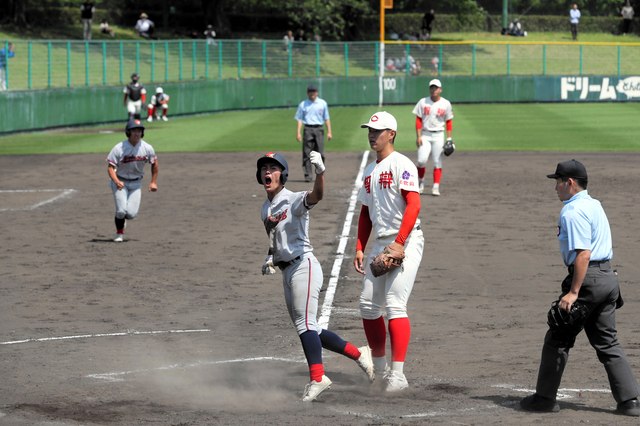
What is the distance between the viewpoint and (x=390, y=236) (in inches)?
250

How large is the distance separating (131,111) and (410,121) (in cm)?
1104

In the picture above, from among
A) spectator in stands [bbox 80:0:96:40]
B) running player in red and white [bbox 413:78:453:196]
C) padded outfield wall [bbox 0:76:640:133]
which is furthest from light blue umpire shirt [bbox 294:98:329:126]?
spectator in stands [bbox 80:0:96:40]

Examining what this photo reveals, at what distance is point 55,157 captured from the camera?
923 inches

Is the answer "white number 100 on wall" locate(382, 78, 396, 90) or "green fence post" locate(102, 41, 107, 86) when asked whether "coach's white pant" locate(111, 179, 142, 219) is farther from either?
"white number 100 on wall" locate(382, 78, 396, 90)

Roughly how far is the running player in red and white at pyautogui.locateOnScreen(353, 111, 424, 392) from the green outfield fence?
26.4 m

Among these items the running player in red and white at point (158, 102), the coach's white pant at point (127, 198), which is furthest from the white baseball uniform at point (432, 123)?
the running player in red and white at point (158, 102)

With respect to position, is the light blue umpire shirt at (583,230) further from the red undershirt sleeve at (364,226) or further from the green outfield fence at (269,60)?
the green outfield fence at (269,60)

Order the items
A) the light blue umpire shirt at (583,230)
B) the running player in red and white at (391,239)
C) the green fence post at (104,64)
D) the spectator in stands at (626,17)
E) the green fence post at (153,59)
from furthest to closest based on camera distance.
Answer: the spectator in stands at (626,17), the green fence post at (153,59), the green fence post at (104,64), the running player in red and white at (391,239), the light blue umpire shirt at (583,230)

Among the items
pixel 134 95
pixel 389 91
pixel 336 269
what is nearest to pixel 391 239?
pixel 336 269

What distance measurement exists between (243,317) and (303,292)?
2.38m

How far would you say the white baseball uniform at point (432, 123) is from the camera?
1569cm

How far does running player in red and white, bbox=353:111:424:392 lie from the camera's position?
618 cm

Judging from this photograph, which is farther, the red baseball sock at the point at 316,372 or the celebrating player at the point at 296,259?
the celebrating player at the point at 296,259

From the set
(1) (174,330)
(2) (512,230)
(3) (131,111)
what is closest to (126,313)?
(1) (174,330)
